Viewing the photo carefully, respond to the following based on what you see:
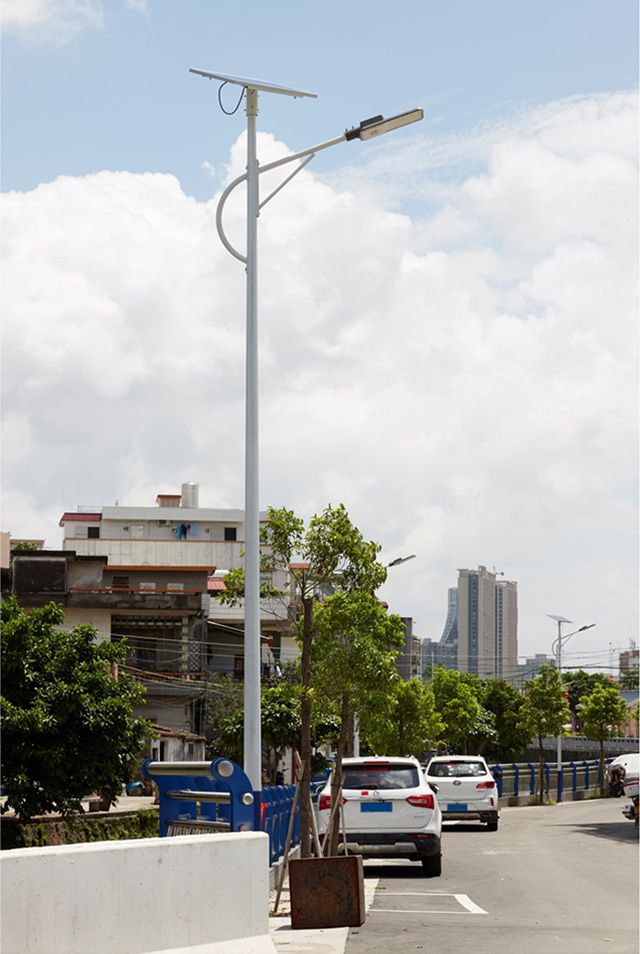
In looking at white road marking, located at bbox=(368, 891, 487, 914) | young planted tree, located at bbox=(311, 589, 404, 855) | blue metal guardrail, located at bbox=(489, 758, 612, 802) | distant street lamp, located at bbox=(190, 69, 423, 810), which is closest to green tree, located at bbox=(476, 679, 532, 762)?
blue metal guardrail, located at bbox=(489, 758, 612, 802)

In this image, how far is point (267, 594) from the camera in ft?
54.7

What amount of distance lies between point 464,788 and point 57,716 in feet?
32.3

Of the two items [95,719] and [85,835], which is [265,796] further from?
[85,835]

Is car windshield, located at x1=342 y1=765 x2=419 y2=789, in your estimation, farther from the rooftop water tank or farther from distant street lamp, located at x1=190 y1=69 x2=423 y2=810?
the rooftop water tank

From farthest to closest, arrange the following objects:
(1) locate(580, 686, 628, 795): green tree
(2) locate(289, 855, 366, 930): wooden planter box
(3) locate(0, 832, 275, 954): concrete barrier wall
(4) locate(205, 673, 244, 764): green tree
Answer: (4) locate(205, 673, 244, 764): green tree → (1) locate(580, 686, 628, 795): green tree → (2) locate(289, 855, 366, 930): wooden planter box → (3) locate(0, 832, 275, 954): concrete barrier wall

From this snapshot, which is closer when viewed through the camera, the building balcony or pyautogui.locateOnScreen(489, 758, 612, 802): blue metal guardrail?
pyautogui.locateOnScreen(489, 758, 612, 802): blue metal guardrail

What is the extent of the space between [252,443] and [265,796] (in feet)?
18.0

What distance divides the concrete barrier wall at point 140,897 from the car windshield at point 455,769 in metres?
18.1


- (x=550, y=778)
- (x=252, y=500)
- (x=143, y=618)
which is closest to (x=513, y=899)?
(x=252, y=500)

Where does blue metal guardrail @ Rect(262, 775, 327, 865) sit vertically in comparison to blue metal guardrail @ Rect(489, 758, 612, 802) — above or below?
above

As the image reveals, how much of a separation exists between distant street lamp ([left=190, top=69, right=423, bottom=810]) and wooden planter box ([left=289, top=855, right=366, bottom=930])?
939mm

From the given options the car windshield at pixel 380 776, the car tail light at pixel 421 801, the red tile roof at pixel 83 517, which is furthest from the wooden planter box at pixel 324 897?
the red tile roof at pixel 83 517

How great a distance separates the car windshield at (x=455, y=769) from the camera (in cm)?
2491

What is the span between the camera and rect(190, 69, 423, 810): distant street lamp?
11508 mm
